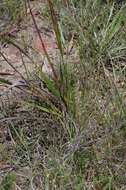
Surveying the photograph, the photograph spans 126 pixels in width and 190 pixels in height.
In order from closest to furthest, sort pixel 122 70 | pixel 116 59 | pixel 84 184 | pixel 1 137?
pixel 84 184 → pixel 1 137 → pixel 122 70 → pixel 116 59

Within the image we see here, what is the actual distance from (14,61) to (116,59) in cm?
51

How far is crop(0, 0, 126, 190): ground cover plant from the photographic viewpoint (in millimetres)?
1921

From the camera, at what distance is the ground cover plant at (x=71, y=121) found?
1921 millimetres

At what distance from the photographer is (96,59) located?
2471mm

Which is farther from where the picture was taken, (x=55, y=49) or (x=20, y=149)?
(x=55, y=49)

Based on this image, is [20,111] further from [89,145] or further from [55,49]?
[55,49]

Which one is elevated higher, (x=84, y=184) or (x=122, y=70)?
(x=122, y=70)

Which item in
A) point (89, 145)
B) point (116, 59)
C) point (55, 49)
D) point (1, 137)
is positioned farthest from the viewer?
point (55, 49)

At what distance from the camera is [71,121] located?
2061 millimetres

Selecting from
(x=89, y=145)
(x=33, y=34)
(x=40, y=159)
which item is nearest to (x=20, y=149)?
(x=40, y=159)

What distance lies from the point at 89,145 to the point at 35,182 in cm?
24

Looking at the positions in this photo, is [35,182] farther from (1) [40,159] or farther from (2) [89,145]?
(2) [89,145]

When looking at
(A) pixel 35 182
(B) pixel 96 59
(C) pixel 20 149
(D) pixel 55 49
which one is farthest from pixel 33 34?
(A) pixel 35 182

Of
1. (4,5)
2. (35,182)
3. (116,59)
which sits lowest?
(35,182)
